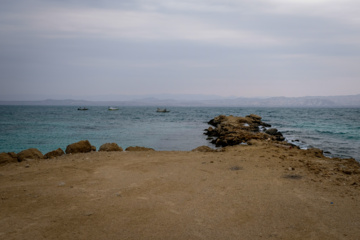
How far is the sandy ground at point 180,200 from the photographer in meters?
3.64

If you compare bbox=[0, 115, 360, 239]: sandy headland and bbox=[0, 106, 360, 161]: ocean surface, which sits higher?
bbox=[0, 115, 360, 239]: sandy headland

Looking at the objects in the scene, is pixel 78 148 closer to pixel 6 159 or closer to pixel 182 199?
pixel 6 159

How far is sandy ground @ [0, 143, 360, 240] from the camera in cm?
364

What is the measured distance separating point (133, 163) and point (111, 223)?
3.76 m

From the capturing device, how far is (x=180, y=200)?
470 centimetres

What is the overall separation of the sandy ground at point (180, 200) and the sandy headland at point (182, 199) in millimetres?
16

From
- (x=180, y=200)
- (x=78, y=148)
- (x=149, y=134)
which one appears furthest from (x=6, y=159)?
(x=149, y=134)

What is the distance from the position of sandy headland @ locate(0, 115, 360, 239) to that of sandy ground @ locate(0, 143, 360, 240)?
0.05 feet

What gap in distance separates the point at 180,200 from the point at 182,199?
0.19 feet

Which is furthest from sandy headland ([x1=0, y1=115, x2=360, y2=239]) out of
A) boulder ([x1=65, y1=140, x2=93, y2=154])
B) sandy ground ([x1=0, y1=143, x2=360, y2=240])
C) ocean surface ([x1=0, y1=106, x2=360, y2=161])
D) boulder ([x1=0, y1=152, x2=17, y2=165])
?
ocean surface ([x1=0, y1=106, x2=360, y2=161])

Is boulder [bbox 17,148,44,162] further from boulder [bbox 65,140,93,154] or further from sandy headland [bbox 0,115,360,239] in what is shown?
sandy headland [bbox 0,115,360,239]

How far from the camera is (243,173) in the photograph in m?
6.46

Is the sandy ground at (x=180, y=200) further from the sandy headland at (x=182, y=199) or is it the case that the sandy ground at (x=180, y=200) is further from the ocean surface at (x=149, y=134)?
the ocean surface at (x=149, y=134)

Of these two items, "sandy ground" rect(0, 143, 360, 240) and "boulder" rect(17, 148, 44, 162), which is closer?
"sandy ground" rect(0, 143, 360, 240)
